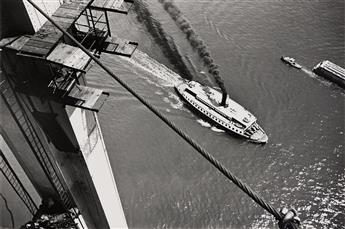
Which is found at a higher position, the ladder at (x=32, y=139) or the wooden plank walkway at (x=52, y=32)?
the wooden plank walkway at (x=52, y=32)

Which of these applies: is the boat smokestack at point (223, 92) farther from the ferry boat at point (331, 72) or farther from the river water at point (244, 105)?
the ferry boat at point (331, 72)

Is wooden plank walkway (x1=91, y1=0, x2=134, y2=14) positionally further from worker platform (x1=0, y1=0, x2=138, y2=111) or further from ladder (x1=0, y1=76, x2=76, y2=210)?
ladder (x1=0, y1=76, x2=76, y2=210)

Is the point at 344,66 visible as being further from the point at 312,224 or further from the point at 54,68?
the point at 54,68

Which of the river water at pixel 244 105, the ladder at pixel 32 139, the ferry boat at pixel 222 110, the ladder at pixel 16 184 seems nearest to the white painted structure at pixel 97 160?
the ladder at pixel 32 139

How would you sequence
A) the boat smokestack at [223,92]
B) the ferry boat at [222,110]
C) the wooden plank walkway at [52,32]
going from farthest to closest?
1. the boat smokestack at [223,92]
2. the ferry boat at [222,110]
3. the wooden plank walkway at [52,32]

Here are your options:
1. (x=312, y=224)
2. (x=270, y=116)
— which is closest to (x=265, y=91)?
(x=270, y=116)

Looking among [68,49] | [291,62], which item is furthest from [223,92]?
[68,49]
